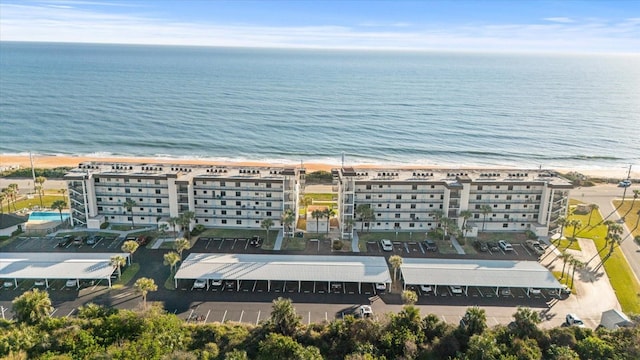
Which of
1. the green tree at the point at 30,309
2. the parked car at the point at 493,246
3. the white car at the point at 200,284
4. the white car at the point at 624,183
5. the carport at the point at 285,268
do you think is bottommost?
the white car at the point at 200,284

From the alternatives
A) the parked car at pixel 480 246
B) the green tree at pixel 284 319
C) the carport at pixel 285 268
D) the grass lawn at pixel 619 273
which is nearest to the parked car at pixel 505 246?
the parked car at pixel 480 246

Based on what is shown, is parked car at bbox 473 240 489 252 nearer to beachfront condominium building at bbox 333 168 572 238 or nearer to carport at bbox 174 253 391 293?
beachfront condominium building at bbox 333 168 572 238

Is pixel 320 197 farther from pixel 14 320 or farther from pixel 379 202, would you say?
pixel 14 320

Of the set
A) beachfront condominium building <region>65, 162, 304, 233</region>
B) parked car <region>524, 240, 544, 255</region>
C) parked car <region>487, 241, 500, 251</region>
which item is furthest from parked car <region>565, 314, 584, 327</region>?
beachfront condominium building <region>65, 162, 304, 233</region>

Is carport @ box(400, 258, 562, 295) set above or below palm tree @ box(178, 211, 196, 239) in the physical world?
below

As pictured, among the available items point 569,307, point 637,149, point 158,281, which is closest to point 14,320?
point 158,281

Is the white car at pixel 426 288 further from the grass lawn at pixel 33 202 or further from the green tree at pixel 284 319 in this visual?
the grass lawn at pixel 33 202
